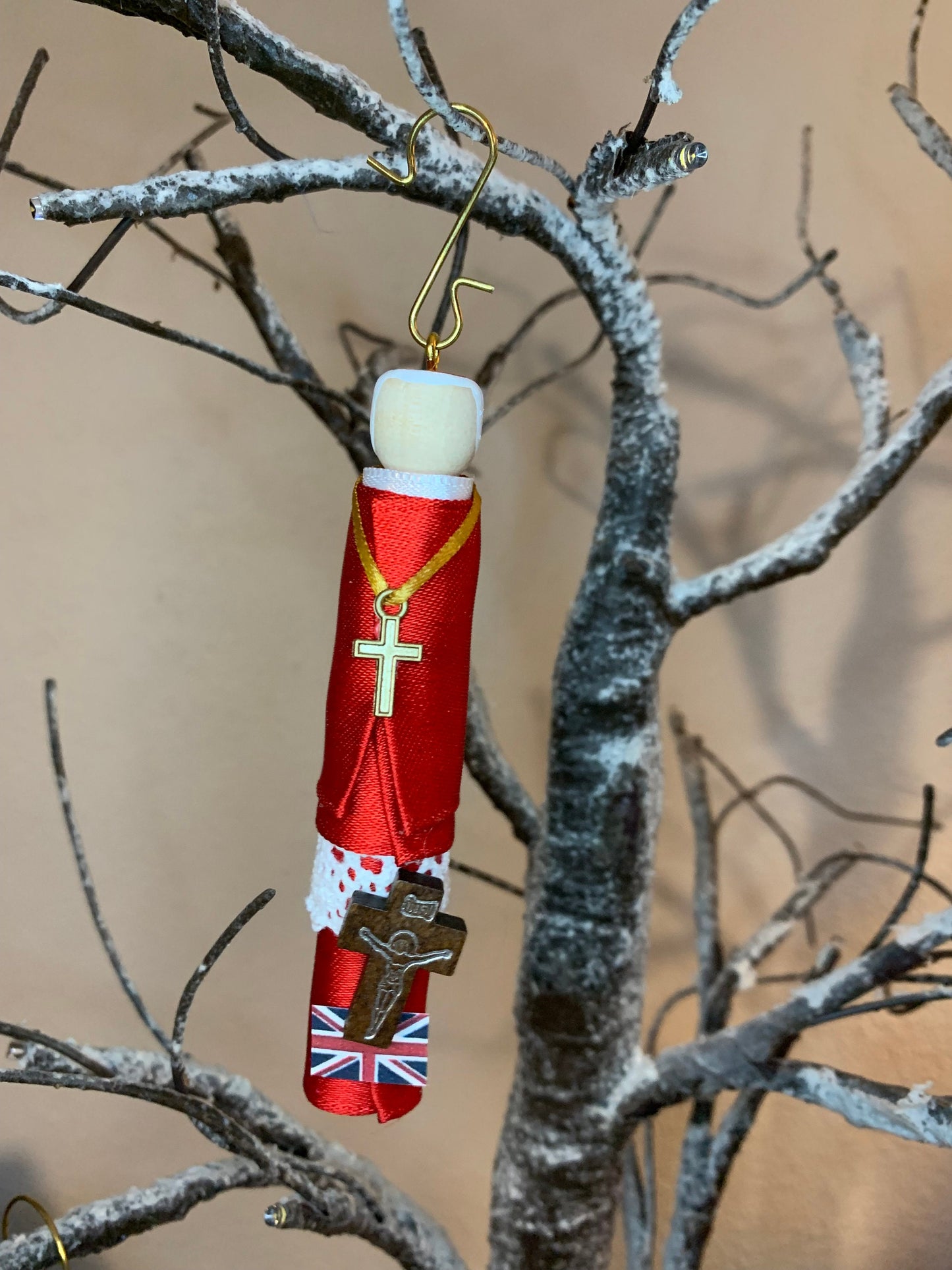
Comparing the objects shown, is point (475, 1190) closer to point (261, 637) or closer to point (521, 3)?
point (261, 637)

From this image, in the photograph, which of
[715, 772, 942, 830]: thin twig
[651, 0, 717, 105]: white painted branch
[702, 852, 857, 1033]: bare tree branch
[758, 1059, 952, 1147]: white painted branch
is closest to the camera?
[651, 0, 717, 105]: white painted branch

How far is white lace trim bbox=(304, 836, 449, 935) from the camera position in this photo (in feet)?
1.50

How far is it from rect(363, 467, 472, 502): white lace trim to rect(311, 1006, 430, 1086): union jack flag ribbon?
28cm

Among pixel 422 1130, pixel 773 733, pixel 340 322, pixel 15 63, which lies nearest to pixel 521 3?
pixel 340 322

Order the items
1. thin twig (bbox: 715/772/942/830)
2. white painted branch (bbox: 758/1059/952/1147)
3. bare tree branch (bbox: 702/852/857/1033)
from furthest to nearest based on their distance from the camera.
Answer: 1. thin twig (bbox: 715/772/942/830)
2. bare tree branch (bbox: 702/852/857/1033)
3. white painted branch (bbox: 758/1059/952/1147)

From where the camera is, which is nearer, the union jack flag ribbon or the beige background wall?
the union jack flag ribbon

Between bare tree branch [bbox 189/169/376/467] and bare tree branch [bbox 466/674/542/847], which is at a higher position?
bare tree branch [bbox 189/169/376/467]

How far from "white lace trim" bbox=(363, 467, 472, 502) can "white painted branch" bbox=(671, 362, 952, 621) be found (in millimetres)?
204

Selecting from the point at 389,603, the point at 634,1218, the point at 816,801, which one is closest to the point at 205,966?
the point at 389,603

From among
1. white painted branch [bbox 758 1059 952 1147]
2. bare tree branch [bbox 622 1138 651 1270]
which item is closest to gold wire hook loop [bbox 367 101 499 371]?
white painted branch [bbox 758 1059 952 1147]

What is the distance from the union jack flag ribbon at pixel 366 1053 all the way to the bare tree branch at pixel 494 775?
180 mm

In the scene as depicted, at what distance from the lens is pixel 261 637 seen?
809mm

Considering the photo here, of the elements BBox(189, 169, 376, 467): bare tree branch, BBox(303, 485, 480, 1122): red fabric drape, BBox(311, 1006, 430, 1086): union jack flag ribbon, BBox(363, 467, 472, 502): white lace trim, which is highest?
BBox(189, 169, 376, 467): bare tree branch

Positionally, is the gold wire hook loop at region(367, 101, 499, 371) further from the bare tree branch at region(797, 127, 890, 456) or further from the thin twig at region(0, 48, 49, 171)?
the bare tree branch at region(797, 127, 890, 456)
